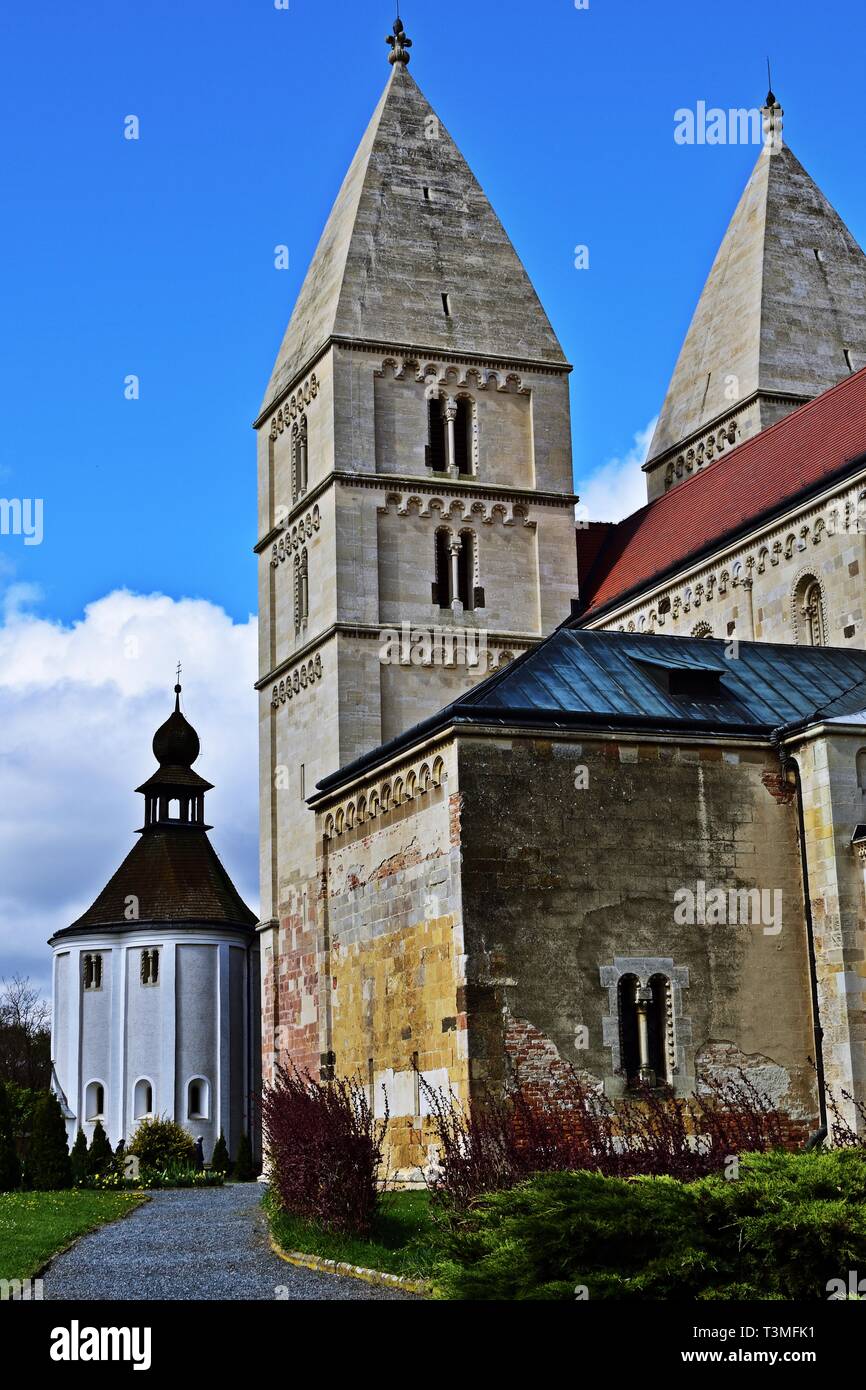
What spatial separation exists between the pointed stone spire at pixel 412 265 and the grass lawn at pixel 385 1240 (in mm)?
26676

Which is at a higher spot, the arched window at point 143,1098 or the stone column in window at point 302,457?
the stone column in window at point 302,457

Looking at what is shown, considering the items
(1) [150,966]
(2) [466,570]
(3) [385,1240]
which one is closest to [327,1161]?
(3) [385,1240]

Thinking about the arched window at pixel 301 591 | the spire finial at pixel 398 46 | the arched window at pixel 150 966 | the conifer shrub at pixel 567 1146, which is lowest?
the conifer shrub at pixel 567 1146

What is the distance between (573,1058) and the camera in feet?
70.8

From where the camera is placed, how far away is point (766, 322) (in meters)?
45.2

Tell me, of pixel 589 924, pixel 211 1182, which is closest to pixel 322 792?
pixel 589 924

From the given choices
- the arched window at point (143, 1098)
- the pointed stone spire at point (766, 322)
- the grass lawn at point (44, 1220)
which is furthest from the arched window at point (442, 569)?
the arched window at point (143, 1098)

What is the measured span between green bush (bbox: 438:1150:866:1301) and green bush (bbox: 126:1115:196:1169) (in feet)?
127

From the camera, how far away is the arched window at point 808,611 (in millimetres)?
31969

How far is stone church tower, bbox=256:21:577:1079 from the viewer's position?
4025 cm

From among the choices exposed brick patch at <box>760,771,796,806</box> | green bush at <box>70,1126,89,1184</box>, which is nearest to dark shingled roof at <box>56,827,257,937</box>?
green bush at <box>70,1126,89,1184</box>

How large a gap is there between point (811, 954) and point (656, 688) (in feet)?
14.5

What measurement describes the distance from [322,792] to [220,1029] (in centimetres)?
3430

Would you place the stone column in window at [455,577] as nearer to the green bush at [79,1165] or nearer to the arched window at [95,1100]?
A: the green bush at [79,1165]
